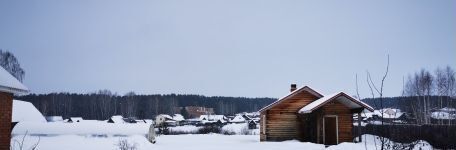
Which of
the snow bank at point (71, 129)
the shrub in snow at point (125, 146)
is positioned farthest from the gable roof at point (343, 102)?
the snow bank at point (71, 129)

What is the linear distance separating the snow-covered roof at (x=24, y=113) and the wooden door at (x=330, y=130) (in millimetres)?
17295

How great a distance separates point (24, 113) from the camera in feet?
74.1

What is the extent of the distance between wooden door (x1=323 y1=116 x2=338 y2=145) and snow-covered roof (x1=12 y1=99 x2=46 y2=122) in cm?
1729

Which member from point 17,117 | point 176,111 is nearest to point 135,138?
point 17,117

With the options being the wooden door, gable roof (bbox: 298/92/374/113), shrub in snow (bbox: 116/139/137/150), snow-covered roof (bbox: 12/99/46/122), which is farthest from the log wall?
snow-covered roof (bbox: 12/99/46/122)

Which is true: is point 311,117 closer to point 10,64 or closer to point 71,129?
point 71,129

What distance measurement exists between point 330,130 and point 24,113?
Result: 59.2 ft

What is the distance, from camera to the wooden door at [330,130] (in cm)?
2614

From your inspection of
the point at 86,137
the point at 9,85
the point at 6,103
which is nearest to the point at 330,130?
the point at 86,137

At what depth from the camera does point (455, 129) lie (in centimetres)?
1966

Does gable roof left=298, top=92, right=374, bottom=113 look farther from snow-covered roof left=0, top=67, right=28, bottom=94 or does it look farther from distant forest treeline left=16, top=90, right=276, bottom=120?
distant forest treeline left=16, top=90, right=276, bottom=120

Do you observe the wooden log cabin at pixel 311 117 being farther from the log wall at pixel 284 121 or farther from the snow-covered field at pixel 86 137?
the snow-covered field at pixel 86 137

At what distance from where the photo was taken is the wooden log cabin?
80.2 ft

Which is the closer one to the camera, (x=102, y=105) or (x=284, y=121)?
(x=284, y=121)
